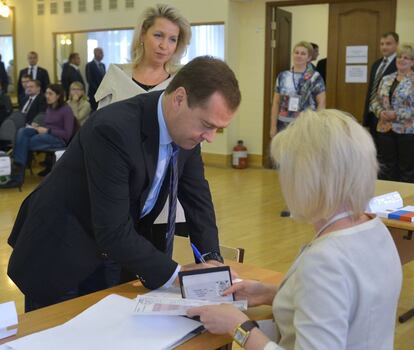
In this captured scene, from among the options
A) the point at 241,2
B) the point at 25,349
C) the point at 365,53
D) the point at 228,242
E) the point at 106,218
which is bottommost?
the point at 228,242

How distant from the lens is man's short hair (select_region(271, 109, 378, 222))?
1.24 meters

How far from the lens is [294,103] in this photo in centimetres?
601

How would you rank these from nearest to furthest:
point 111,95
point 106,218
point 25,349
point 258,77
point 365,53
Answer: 1. point 25,349
2. point 106,218
3. point 111,95
4. point 365,53
5. point 258,77

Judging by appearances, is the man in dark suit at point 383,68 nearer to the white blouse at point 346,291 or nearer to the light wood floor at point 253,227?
the light wood floor at point 253,227

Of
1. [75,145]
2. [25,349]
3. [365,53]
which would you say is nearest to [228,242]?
[75,145]

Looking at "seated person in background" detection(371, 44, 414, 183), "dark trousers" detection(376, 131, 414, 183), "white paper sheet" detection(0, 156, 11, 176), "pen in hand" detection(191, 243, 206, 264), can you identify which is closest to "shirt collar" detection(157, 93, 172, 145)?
"pen in hand" detection(191, 243, 206, 264)

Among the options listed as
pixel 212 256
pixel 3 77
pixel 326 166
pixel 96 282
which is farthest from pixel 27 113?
pixel 326 166

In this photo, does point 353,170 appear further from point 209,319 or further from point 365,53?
point 365,53

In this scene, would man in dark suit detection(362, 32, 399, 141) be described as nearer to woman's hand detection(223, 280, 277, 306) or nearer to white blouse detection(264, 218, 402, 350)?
woman's hand detection(223, 280, 277, 306)

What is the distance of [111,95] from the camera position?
3.00 metres

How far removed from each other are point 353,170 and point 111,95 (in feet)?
6.42

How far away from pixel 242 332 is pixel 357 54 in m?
7.10

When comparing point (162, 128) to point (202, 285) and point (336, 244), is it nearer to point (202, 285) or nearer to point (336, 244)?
point (202, 285)

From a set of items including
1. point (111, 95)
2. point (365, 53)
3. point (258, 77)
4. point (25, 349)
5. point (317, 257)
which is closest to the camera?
point (317, 257)
